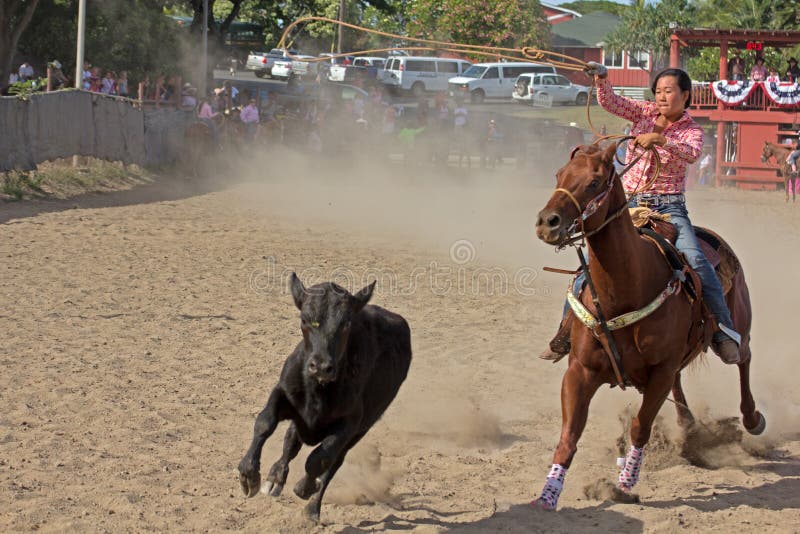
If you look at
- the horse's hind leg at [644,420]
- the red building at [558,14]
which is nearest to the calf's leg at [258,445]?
the horse's hind leg at [644,420]

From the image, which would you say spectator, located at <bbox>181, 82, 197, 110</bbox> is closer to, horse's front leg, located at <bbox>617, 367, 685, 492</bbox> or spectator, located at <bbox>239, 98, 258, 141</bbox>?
spectator, located at <bbox>239, 98, 258, 141</bbox>

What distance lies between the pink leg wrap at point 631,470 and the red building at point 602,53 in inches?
2003

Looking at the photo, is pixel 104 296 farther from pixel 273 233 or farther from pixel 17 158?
pixel 17 158

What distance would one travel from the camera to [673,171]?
6.28 meters

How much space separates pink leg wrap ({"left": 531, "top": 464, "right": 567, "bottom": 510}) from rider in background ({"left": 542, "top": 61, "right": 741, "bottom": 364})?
1058 millimetres

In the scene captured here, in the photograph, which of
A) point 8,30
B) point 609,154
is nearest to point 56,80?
point 8,30

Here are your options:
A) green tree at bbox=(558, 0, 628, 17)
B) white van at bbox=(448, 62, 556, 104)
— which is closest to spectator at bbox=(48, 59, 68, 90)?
white van at bbox=(448, 62, 556, 104)

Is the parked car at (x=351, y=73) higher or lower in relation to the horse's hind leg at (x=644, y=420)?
higher

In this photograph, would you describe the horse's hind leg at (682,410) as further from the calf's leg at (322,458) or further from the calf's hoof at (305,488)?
the calf's hoof at (305,488)

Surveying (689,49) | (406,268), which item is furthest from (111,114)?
(689,49)

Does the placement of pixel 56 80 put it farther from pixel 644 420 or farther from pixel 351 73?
pixel 351 73

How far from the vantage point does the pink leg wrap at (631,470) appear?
5.75 metres

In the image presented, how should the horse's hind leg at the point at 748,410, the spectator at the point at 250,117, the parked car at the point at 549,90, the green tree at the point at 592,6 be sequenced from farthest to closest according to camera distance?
the green tree at the point at 592,6, the parked car at the point at 549,90, the spectator at the point at 250,117, the horse's hind leg at the point at 748,410

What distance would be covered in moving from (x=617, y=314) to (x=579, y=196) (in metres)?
0.85
